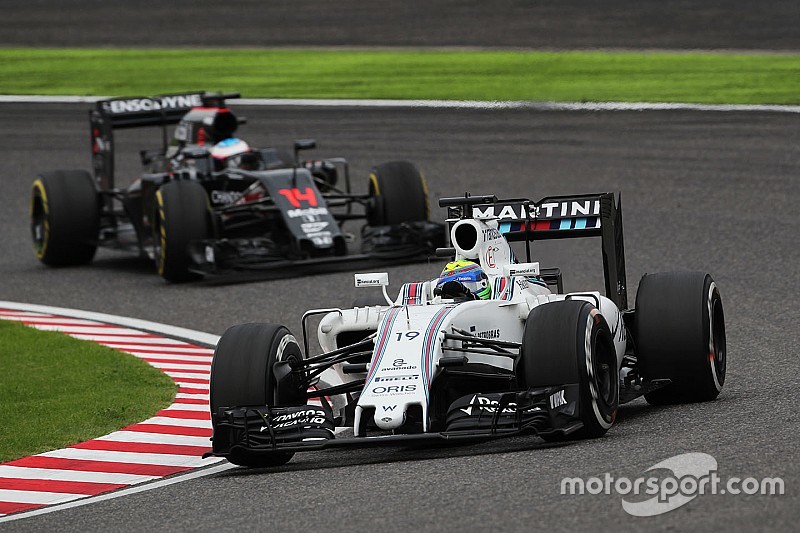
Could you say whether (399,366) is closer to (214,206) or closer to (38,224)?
(214,206)

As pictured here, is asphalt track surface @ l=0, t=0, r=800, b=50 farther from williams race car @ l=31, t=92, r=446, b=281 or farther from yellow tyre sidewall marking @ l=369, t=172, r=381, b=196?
williams race car @ l=31, t=92, r=446, b=281

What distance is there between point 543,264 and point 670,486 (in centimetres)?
416

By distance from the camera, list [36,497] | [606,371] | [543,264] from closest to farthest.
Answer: [36,497], [606,371], [543,264]

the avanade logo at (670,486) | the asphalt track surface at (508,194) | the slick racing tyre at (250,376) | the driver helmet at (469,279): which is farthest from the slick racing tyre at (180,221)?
the avanade logo at (670,486)

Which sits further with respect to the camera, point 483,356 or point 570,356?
point 483,356

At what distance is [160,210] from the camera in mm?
17141

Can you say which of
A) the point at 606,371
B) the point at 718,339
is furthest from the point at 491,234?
the point at 718,339

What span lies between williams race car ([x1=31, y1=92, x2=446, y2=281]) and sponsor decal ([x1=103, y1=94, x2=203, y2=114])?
0.01 metres

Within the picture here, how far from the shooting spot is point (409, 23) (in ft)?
99.8

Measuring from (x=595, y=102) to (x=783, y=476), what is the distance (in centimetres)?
1770

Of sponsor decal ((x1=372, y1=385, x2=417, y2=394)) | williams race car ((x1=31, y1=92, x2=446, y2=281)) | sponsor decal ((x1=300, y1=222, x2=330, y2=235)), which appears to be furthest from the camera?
sponsor decal ((x1=300, y1=222, x2=330, y2=235))

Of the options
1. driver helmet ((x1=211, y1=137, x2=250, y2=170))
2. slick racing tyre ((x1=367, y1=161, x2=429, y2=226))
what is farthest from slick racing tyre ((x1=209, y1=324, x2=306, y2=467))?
driver helmet ((x1=211, y1=137, x2=250, y2=170))

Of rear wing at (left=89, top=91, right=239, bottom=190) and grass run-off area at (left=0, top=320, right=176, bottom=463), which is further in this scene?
rear wing at (left=89, top=91, right=239, bottom=190)

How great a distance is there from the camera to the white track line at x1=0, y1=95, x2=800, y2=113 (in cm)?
2375
